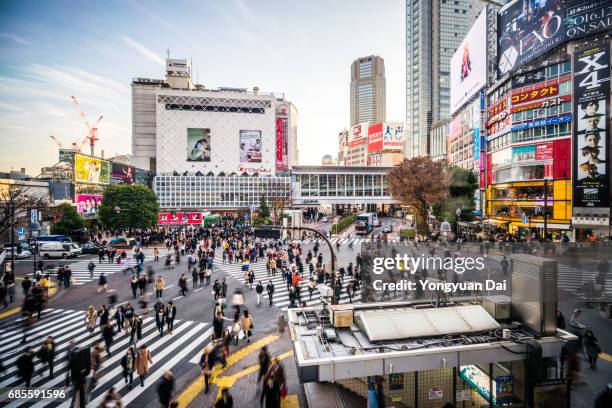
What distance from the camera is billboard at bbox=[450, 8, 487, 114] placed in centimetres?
4941

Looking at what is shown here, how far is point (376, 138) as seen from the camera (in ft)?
389

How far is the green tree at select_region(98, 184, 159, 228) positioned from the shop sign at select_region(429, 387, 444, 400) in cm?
4107

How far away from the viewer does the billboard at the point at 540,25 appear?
31.3 metres

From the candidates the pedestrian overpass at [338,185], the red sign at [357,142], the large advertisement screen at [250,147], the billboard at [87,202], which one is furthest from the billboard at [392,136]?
the billboard at [87,202]

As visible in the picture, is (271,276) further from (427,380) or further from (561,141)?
(561,141)

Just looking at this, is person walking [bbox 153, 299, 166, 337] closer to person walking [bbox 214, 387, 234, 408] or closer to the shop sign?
person walking [bbox 214, 387, 234, 408]

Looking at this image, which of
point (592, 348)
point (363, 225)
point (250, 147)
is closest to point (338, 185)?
point (250, 147)

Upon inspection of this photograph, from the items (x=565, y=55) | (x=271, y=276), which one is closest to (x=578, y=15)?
(x=565, y=55)

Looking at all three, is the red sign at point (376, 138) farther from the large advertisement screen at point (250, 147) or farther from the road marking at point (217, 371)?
the road marking at point (217, 371)

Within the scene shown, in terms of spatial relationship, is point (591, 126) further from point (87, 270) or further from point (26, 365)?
point (87, 270)

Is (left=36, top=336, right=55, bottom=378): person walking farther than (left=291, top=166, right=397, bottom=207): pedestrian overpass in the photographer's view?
No

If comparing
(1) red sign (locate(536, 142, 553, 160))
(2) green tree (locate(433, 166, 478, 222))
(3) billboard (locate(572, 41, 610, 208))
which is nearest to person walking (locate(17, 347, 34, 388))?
(2) green tree (locate(433, 166, 478, 222))

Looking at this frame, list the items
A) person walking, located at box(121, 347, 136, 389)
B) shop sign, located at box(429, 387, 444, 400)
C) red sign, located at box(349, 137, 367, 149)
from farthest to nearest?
red sign, located at box(349, 137, 367, 149) → person walking, located at box(121, 347, 136, 389) → shop sign, located at box(429, 387, 444, 400)

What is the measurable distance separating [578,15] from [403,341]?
4127 centimetres
